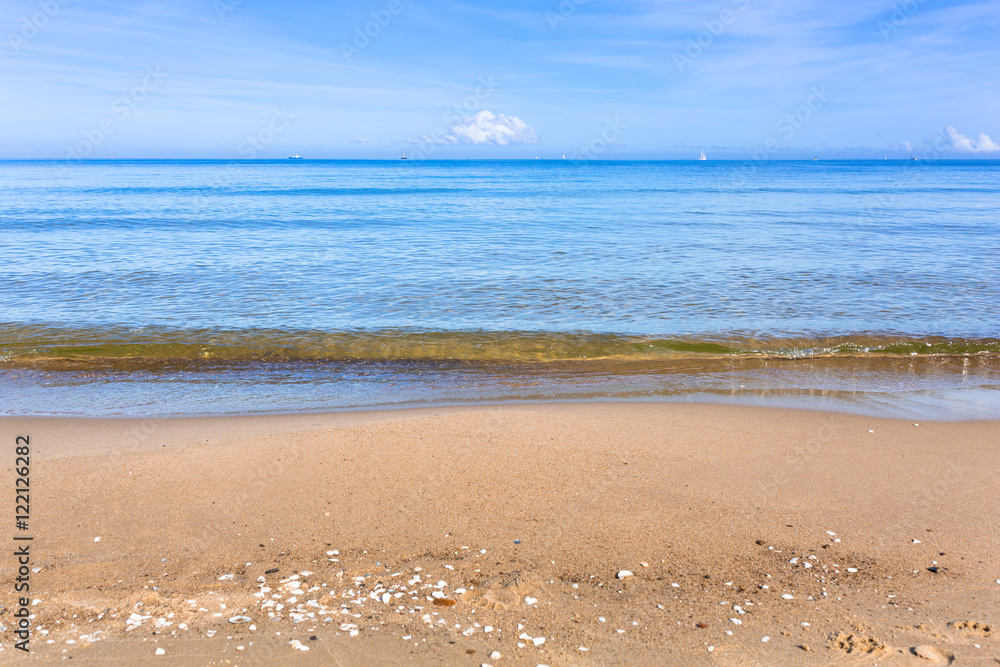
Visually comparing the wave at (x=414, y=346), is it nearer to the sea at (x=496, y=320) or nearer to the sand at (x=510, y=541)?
the sea at (x=496, y=320)

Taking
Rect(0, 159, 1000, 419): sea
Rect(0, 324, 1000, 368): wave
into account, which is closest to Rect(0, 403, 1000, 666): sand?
Rect(0, 159, 1000, 419): sea

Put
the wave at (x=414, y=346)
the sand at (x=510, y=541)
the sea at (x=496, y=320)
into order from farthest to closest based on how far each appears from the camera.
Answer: the wave at (x=414, y=346)
the sea at (x=496, y=320)
the sand at (x=510, y=541)

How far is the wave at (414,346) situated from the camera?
9.91m

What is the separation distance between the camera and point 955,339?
10656 mm

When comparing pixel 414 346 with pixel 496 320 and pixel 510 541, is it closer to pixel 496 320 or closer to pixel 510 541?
pixel 496 320

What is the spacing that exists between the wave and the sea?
52mm

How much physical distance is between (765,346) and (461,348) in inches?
197

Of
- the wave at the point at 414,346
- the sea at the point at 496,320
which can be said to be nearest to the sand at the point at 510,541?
the sea at the point at 496,320

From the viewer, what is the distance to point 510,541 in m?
4.48

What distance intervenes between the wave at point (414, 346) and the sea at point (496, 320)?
0.05 meters

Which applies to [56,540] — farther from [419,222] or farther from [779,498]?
[419,222]

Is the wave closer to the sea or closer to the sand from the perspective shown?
the sea

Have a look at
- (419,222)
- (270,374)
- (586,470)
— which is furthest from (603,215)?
(586,470)

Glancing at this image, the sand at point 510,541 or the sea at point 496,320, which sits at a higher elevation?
the sea at point 496,320
